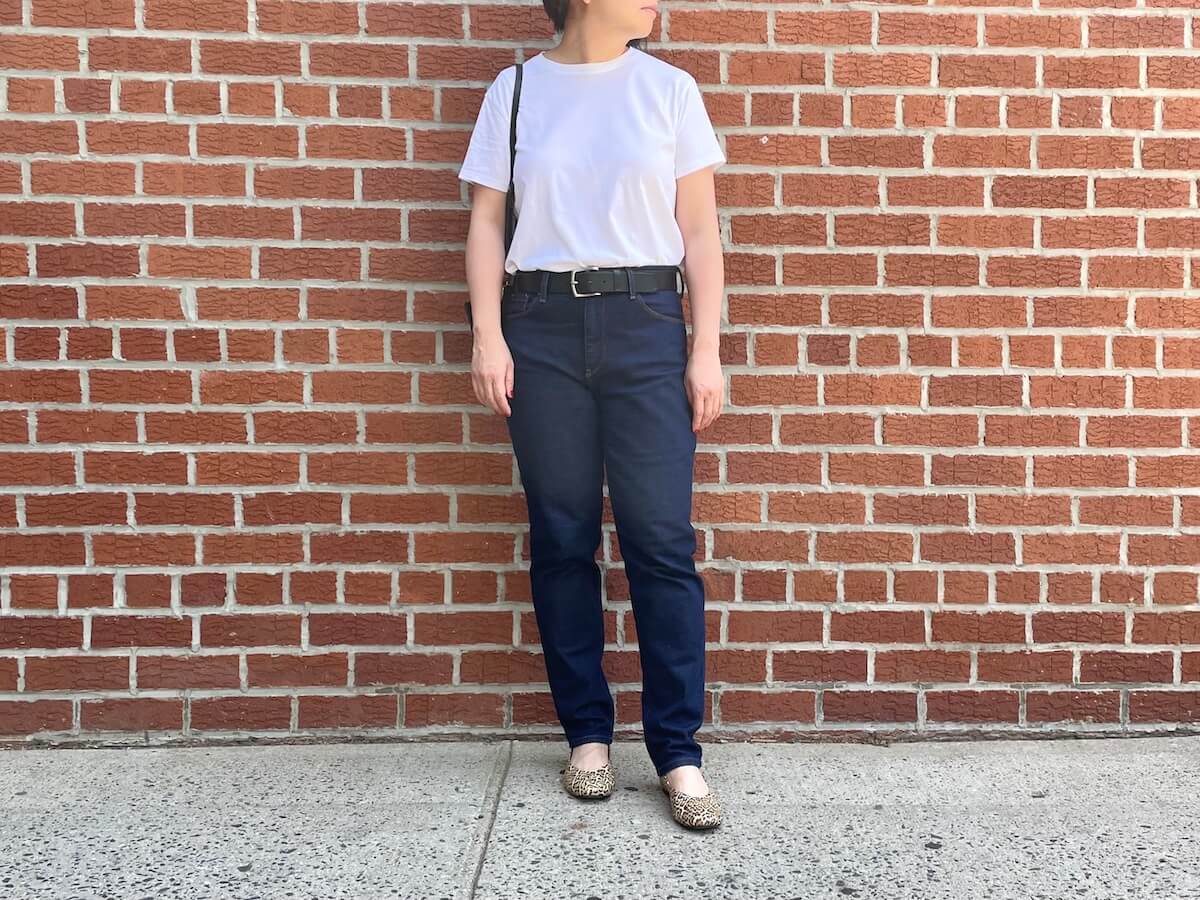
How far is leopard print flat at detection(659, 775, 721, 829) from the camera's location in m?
2.49

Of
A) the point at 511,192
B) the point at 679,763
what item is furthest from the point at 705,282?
the point at 679,763

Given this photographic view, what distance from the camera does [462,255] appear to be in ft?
9.75

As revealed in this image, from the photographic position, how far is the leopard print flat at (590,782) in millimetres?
2666

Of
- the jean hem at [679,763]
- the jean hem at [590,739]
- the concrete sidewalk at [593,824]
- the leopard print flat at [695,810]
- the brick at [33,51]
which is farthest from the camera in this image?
the brick at [33,51]

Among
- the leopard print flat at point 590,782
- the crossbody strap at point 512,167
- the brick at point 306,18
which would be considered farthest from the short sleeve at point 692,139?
the leopard print flat at point 590,782

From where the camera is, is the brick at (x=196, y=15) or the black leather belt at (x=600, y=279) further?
the brick at (x=196, y=15)

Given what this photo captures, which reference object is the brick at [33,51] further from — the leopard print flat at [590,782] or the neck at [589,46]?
the leopard print flat at [590,782]

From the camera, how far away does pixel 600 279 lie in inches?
101

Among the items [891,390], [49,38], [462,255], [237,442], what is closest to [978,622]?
[891,390]

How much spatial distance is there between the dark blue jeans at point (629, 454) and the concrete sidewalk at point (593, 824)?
30 centimetres

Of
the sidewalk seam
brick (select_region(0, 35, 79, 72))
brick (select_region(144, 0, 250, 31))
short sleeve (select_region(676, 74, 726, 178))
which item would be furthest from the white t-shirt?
the sidewalk seam

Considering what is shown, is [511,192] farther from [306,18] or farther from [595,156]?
[306,18]

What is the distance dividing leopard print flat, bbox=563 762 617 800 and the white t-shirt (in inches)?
48.1

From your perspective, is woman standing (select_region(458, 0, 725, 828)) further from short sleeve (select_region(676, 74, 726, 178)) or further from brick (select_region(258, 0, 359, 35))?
brick (select_region(258, 0, 359, 35))
